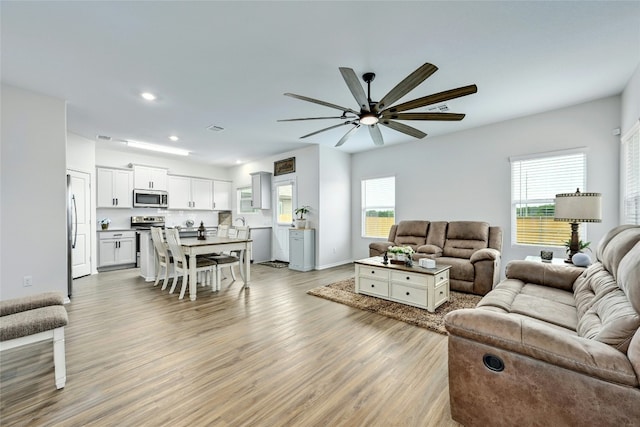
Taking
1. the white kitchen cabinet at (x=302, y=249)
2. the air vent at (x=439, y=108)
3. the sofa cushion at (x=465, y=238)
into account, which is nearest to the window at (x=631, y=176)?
the sofa cushion at (x=465, y=238)

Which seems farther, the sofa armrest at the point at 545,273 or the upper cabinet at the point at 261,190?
the upper cabinet at the point at 261,190

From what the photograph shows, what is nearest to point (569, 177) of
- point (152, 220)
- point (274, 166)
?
point (274, 166)

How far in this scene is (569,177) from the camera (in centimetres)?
399

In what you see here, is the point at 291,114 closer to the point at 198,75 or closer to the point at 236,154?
the point at 198,75

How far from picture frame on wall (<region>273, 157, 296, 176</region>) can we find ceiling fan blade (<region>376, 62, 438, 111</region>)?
4024 mm

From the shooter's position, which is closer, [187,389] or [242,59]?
[187,389]

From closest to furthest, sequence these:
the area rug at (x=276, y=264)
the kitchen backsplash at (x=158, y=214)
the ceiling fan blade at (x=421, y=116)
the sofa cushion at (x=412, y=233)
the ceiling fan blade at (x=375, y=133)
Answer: the ceiling fan blade at (x=421, y=116) < the ceiling fan blade at (x=375, y=133) < the sofa cushion at (x=412, y=233) < the area rug at (x=276, y=264) < the kitchen backsplash at (x=158, y=214)

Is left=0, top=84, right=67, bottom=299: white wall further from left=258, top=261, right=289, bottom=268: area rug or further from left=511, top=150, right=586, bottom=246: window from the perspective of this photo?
left=511, top=150, right=586, bottom=246: window

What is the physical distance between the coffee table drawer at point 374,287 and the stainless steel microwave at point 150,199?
579cm

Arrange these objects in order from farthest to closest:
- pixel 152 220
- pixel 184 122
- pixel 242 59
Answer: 1. pixel 152 220
2. pixel 184 122
3. pixel 242 59

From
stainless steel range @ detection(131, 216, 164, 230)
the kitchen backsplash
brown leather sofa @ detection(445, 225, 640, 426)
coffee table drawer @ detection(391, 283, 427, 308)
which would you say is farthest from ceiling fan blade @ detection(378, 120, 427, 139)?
the kitchen backsplash

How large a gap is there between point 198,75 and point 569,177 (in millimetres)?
5312

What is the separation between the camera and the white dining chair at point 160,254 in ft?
14.1

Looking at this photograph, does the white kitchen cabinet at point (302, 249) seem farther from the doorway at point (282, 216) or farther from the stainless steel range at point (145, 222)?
the stainless steel range at point (145, 222)
